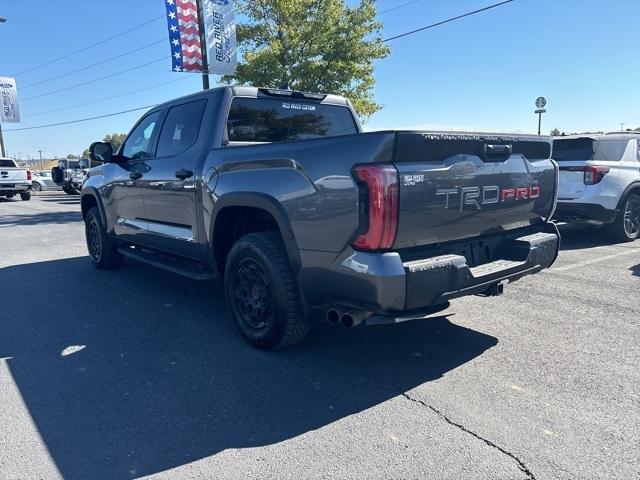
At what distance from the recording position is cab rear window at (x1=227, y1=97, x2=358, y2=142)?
4.47 m

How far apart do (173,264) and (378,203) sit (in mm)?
2862

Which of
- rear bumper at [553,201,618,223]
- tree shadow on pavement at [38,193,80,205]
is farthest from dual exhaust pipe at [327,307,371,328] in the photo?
tree shadow on pavement at [38,193,80,205]

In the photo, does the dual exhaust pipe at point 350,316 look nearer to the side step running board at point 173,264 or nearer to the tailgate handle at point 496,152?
the tailgate handle at point 496,152

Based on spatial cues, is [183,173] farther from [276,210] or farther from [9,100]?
[9,100]

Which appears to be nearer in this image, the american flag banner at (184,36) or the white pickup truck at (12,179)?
the american flag banner at (184,36)

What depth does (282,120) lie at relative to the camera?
4.76m

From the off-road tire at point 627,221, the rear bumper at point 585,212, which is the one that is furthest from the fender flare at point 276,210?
the off-road tire at point 627,221

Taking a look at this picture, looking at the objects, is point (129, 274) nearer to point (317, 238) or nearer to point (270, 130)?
point (270, 130)

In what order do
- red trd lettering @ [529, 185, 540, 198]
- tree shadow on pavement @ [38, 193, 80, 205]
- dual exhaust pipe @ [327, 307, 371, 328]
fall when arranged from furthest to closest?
tree shadow on pavement @ [38, 193, 80, 205] < red trd lettering @ [529, 185, 540, 198] < dual exhaust pipe @ [327, 307, 371, 328]

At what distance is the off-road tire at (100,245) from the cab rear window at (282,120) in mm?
2977

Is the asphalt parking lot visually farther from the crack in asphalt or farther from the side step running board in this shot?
the side step running board

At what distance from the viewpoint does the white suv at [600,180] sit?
7527mm

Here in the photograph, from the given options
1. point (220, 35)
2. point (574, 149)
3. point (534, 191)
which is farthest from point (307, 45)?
point (534, 191)

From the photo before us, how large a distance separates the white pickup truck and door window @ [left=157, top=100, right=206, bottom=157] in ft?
69.8
